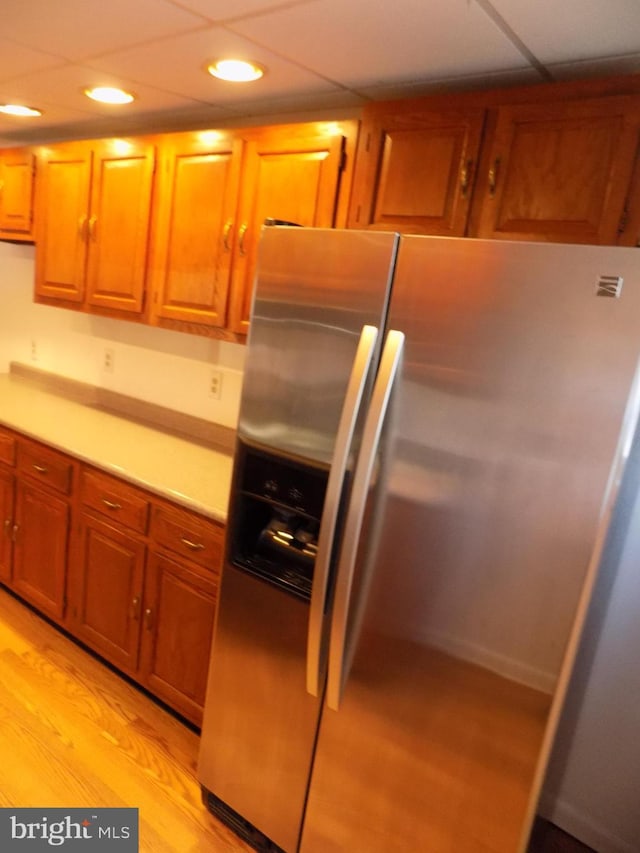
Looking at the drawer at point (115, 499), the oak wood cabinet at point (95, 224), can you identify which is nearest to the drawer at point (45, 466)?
the drawer at point (115, 499)

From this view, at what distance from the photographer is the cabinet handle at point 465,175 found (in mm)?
1598

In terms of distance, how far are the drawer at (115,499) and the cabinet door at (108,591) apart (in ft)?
0.18

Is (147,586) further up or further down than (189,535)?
Answer: further down

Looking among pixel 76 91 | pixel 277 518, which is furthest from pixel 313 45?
pixel 277 518

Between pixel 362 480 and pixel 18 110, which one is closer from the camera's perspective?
pixel 362 480

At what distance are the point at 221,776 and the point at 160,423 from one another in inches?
61.4

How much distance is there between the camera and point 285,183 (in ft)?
6.38

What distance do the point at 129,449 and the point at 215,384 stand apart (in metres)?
0.48

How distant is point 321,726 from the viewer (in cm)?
151

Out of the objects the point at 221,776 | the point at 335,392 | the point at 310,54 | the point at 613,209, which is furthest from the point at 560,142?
the point at 221,776

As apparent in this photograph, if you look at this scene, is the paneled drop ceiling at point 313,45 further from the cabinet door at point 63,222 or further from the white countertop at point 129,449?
the white countertop at point 129,449

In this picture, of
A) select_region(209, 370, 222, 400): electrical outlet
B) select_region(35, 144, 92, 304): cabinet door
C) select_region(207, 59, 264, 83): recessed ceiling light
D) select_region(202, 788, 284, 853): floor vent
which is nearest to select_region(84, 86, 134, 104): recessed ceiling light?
select_region(35, 144, 92, 304): cabinet door

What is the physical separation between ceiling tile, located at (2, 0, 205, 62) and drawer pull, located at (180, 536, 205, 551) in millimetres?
1477

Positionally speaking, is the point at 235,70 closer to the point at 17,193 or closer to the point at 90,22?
the point at 90,22
